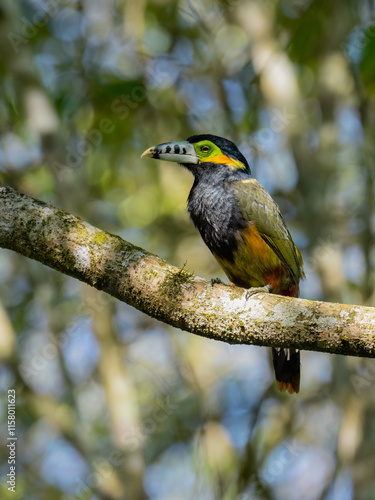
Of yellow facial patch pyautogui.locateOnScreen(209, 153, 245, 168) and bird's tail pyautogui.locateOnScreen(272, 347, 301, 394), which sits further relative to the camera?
yellow facial patch pyautogui.locateOnScreen(209, 153, 245, 168)

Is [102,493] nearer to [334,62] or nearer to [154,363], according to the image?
[154,363]

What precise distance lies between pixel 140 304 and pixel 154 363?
4.79m

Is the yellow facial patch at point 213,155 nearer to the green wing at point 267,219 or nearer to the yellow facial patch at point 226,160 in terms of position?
the yellow facial patch at point 226,160

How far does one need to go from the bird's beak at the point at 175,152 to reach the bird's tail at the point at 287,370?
5.25ft

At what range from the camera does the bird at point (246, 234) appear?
167 inches

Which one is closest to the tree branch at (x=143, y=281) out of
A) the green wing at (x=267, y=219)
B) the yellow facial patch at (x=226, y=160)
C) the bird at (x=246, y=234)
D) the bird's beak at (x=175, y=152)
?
the bird at (x=246, y=234)

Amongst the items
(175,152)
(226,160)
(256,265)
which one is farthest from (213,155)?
(256,265)

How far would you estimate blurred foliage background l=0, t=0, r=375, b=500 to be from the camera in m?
5.23

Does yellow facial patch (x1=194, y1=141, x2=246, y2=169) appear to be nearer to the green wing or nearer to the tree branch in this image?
the green wing

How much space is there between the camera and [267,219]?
4332mm

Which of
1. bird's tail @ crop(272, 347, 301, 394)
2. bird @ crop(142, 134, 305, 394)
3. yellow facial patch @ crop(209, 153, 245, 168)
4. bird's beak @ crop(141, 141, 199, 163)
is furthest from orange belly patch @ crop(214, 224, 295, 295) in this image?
bird's beak @ crop(141, 141, 199, 163)

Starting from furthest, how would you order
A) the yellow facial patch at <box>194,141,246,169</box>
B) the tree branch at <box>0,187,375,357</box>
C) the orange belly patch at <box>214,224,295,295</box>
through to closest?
the yellow facial patch at <box>194,141,246,169</box> → the orange belly patch at <box>214,224,295,295</box> → the tree branch at <box>0,187,375,357</box>

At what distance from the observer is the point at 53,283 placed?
5.58 m

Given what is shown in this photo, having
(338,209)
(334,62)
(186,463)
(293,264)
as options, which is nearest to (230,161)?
(293,264)
